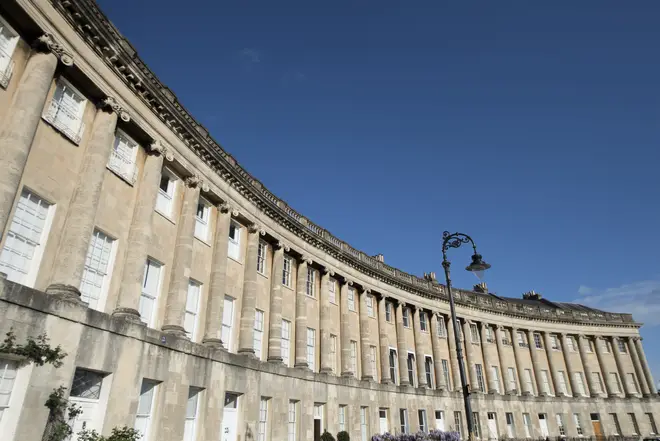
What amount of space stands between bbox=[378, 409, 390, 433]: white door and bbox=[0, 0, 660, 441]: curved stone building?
140 mm

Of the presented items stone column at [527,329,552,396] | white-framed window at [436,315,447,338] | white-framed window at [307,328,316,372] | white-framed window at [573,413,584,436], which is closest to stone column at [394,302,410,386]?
white-framed window at [436,315,447,338]

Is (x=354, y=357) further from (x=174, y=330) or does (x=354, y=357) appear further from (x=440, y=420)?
(x=174, y=330)

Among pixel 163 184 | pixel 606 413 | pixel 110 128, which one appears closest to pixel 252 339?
pixel 163 184

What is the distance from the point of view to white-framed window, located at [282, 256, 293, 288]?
2561cm

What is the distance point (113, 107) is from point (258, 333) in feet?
41.6

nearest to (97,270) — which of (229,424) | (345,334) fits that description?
(229,424)

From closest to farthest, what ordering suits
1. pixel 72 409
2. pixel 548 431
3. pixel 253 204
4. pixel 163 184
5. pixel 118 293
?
pixel 72 409, pixel 118 293, pixel 163 184, pixel 253 204, pixel 548 431

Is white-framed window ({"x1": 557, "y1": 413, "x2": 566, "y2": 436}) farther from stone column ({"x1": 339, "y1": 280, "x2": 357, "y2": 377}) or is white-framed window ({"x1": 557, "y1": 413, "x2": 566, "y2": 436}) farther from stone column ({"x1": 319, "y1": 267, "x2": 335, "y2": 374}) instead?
stone column ({"x1": 319, "y1": 267, "x2": 335, "y2": 374})

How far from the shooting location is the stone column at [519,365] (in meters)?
44.3

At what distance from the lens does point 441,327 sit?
40.8 meters

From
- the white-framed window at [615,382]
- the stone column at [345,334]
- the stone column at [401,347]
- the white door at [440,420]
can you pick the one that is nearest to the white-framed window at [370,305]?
the stone column at [401,347]

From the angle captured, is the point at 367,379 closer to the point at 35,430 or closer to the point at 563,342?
the point at 35,430

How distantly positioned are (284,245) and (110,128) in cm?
1251

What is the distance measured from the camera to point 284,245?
2538 centimetres
